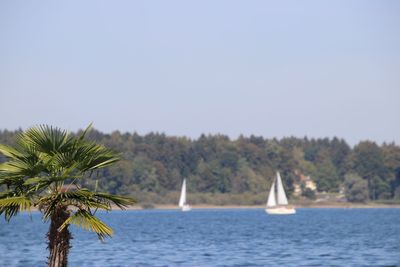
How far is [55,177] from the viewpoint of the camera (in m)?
20.0

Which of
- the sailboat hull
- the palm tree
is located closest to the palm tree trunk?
the palm tree

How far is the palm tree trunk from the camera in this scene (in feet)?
66.3

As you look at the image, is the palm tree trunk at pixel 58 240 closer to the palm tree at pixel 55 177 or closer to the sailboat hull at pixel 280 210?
the palm tree at pixel 55 177

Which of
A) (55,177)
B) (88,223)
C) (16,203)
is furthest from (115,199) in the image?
(16,203)

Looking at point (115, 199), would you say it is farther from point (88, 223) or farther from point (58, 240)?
point (58, 240)

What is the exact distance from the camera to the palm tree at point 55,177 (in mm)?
20172

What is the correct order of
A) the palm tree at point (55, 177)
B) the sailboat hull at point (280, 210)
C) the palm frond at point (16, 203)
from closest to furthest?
the palm frond at point (16, 203)
the palm tree at point (55, 177)
the sailboat hull at point (280, 210)

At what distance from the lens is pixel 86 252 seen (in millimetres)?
53719

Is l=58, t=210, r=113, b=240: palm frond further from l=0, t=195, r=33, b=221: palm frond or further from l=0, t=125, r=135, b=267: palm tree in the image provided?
l=0, t=195, r=33, b=221: palm frond

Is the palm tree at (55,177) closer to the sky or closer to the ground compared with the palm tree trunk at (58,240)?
closer to the sky

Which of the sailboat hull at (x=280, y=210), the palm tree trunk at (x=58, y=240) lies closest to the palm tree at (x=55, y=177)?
the palm tree trunk at (x=58, y=240)

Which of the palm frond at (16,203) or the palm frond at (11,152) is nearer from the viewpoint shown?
the palm frond at (16,203)

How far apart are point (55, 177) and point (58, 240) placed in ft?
4.80

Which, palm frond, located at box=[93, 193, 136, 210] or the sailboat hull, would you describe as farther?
the sailboat hull
